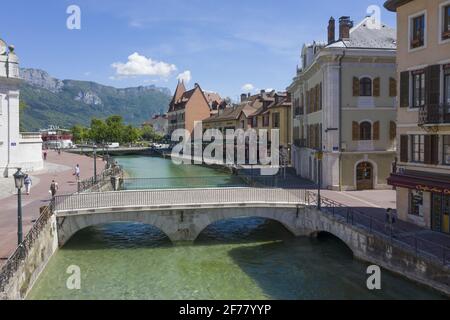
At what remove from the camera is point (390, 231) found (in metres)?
20.2

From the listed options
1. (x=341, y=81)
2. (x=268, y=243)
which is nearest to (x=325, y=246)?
(x=268, y=243)

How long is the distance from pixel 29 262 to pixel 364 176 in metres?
25.0

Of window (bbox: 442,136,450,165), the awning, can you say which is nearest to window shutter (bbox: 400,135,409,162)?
the awning

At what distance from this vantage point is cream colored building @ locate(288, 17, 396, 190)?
3341cm

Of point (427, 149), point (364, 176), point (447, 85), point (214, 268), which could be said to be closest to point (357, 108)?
point (364, 176)

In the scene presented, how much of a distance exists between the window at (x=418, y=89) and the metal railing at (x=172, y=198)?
325 inches

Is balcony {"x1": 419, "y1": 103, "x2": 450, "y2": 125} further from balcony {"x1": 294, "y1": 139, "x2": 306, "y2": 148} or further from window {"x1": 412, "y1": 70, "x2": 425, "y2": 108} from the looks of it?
balcony {"x1": 294, "y1": 139, "x2": 306, "y2": 148}

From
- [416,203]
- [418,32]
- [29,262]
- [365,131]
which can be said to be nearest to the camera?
[29,262]

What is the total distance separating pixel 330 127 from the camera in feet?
111

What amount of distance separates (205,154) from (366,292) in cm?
6535

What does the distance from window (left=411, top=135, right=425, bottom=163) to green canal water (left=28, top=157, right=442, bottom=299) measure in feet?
19.0

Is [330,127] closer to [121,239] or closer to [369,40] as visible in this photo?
[369,40]

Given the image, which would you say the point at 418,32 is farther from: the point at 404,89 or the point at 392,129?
the point at 392,129

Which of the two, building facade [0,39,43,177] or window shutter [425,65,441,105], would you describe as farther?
building facade [0,39,43,177]
